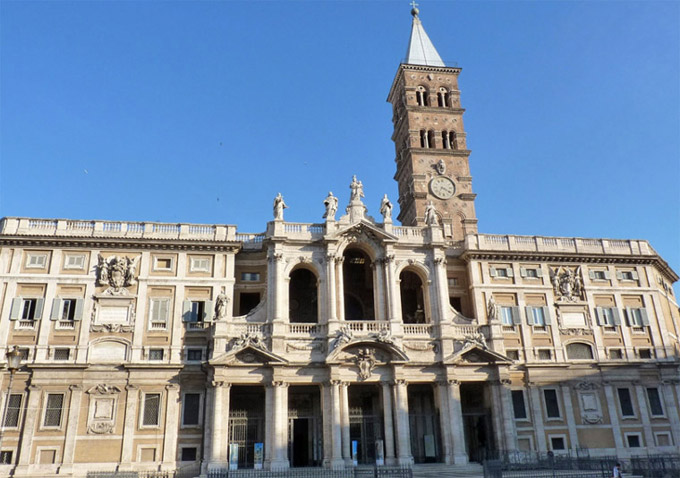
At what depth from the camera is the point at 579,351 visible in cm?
4353

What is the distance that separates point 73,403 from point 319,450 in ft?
52.0

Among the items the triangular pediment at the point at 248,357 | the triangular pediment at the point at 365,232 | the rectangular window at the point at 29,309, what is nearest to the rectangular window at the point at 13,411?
the rectangular window at the point at 29,309

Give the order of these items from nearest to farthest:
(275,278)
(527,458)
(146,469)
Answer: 1. (146,469)
2. (527,458)
3. (275,278)

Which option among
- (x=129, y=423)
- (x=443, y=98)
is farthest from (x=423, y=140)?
(x=129, y=423)

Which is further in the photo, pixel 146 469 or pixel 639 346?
pixel 639 346

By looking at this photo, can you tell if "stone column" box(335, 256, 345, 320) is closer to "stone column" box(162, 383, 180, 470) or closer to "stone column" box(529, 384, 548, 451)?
"stone column" box(162, 383, 180, 470)

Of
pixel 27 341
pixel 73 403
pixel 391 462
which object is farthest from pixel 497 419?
pixel 27 341

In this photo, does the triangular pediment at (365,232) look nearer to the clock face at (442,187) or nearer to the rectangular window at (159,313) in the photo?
the clock face at (442,187)

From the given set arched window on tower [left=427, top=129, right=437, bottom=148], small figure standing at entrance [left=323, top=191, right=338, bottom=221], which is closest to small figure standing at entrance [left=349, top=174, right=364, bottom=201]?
small figure standing at entrance [left=323, top=191, right=338, bottom=221]

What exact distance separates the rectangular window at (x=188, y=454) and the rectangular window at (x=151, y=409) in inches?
98.6

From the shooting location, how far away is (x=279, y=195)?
4316cm

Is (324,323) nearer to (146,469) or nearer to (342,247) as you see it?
(342,247)

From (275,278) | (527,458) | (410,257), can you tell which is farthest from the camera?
(410,257)

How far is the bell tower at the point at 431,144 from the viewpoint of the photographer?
52000 mm
